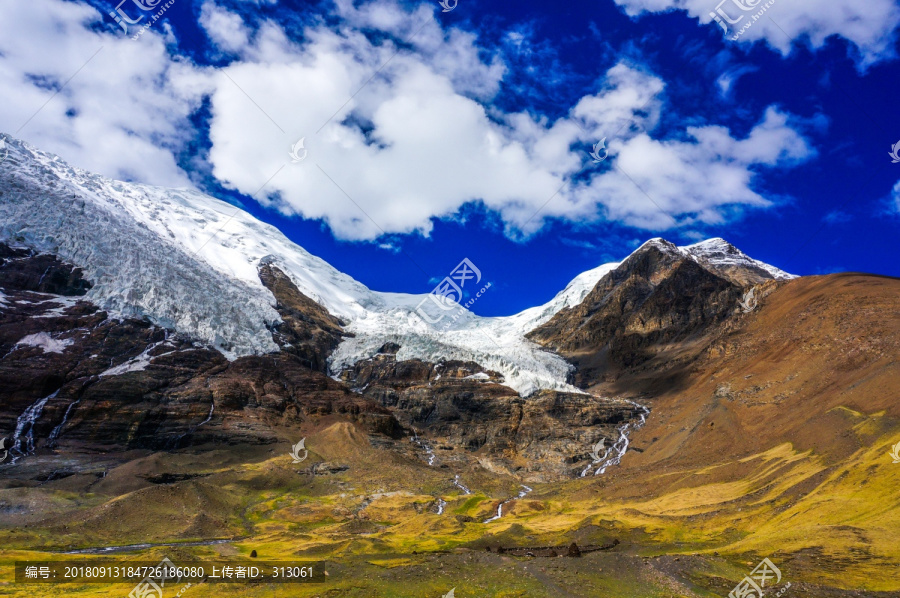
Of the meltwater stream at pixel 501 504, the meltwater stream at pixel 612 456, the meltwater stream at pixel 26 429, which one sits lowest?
the meltwater stream at pixel 501 504

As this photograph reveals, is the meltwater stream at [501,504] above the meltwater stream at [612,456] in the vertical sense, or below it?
below

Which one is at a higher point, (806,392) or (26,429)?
(26,429)

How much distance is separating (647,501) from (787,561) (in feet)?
187

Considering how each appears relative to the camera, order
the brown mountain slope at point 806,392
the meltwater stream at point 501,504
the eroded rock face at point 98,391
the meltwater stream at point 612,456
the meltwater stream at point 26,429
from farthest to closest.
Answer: the meltwater stream at point 612,456 < the eroded rock face at point 98,391 < the meltwater stream at point 26,429 < the meltwater stream at point 501,504 < the brown mountain slope at point 806,392

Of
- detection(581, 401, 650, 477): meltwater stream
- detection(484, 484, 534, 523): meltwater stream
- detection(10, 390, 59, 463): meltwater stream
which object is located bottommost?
detection(484, 484, 534, 523): meltwater stream

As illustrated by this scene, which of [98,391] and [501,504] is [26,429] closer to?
[98,391]

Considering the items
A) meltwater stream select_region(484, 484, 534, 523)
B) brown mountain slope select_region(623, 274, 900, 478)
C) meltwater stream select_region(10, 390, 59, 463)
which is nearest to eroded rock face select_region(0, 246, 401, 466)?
meltwater stream select_region(10, 390, 59, 463)

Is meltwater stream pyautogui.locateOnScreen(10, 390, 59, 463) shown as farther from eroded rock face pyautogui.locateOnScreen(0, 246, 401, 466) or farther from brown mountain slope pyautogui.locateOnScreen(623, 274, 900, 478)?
brown mountain slope pyautogui.locateOnScreen(623, 274, 900, 478)

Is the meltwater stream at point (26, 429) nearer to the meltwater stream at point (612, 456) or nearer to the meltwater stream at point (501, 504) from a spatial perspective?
the meltwater stream at point (501, 504)

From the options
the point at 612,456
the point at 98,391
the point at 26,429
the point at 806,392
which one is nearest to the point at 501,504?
the point at 612,456

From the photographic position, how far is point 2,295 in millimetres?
188375

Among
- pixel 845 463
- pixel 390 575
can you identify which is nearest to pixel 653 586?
pixel 390 575

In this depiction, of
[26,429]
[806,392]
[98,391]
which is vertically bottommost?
[806,392]

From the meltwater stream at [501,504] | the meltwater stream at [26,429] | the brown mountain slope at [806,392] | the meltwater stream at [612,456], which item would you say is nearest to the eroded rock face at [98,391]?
the meltwater stream at [26,429]
